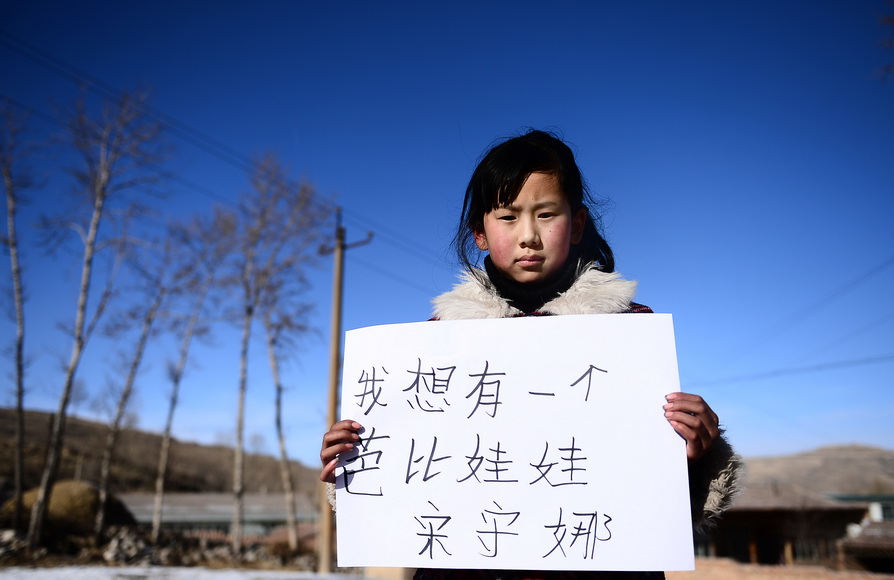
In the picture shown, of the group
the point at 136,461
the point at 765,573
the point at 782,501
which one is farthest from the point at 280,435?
the point at 136,461

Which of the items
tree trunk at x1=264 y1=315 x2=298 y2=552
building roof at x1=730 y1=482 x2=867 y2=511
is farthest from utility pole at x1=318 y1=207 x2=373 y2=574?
building roof at x1=730 y1=482 x2=867 y2=511

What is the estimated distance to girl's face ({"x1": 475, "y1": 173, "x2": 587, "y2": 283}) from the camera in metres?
1.38

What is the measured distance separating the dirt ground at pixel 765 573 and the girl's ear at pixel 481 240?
1120cm

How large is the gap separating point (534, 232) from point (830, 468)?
3745 inches

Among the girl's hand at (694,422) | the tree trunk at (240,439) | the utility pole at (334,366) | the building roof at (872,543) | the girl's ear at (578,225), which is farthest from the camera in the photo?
the building roof at (872,543)

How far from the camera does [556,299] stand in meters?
1.36

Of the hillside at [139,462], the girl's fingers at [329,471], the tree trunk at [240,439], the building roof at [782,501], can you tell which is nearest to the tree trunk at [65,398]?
the tree trunk at [240,439]

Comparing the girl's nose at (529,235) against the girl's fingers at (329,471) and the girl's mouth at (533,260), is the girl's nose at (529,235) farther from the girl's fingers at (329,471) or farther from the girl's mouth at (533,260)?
the girl's fingers at (329,471)

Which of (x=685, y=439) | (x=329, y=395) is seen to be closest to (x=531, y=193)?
(x=685, y=439)

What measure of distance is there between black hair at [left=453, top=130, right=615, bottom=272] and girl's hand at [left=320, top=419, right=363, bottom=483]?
1.67 ft

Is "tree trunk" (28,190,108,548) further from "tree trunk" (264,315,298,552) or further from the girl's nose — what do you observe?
the girl's nose

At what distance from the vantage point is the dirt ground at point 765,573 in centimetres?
1073

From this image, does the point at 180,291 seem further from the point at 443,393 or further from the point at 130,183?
the point at 443,393

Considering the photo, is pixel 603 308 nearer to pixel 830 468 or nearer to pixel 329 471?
pixel 329 471
